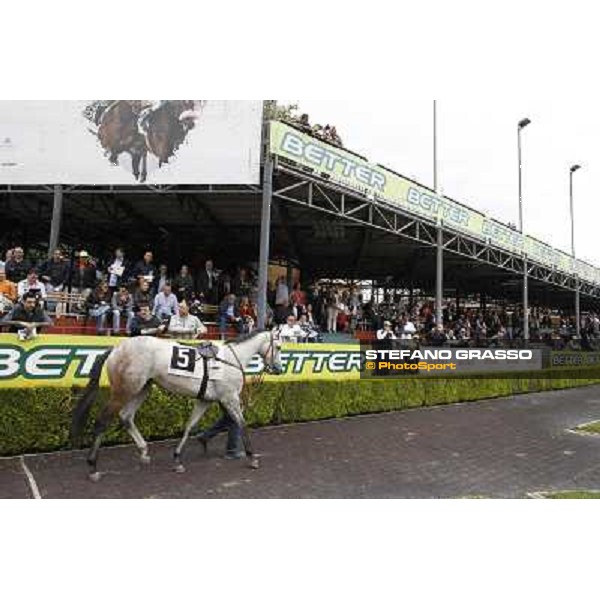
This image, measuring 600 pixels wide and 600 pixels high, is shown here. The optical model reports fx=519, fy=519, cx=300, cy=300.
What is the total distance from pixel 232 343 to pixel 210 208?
8612mm

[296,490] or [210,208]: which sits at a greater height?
[210,208]

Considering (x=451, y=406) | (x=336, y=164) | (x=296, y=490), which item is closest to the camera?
(x=296, y=490)

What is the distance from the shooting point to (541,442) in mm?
10398

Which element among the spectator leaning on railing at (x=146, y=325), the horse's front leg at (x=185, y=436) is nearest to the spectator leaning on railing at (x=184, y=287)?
the spectator leaning on railing at (x=146, y=325)

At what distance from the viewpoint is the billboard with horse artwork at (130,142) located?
473 inches

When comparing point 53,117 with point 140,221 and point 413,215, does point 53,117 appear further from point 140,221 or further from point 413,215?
point 413,215

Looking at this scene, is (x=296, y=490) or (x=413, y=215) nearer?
(x=296, y=490)

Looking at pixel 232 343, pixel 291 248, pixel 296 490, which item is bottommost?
pixel 296 490

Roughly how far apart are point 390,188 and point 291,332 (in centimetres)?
592

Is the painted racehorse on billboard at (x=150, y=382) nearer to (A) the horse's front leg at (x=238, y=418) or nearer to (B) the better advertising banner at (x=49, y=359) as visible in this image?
(A) the horse's front leg at (x=238, y=418)

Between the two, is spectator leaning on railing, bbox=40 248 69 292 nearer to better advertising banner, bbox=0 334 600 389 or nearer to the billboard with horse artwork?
the billboard with horse artwork

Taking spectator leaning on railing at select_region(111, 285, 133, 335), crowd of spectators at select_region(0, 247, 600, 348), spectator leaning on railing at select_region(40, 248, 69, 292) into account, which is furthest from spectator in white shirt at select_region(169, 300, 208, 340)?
spectator leaning on railing at select_region(40, 248, 69, 292)

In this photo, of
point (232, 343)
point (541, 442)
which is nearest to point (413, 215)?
point (541, 442)

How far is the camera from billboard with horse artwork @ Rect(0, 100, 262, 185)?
1202 cm
